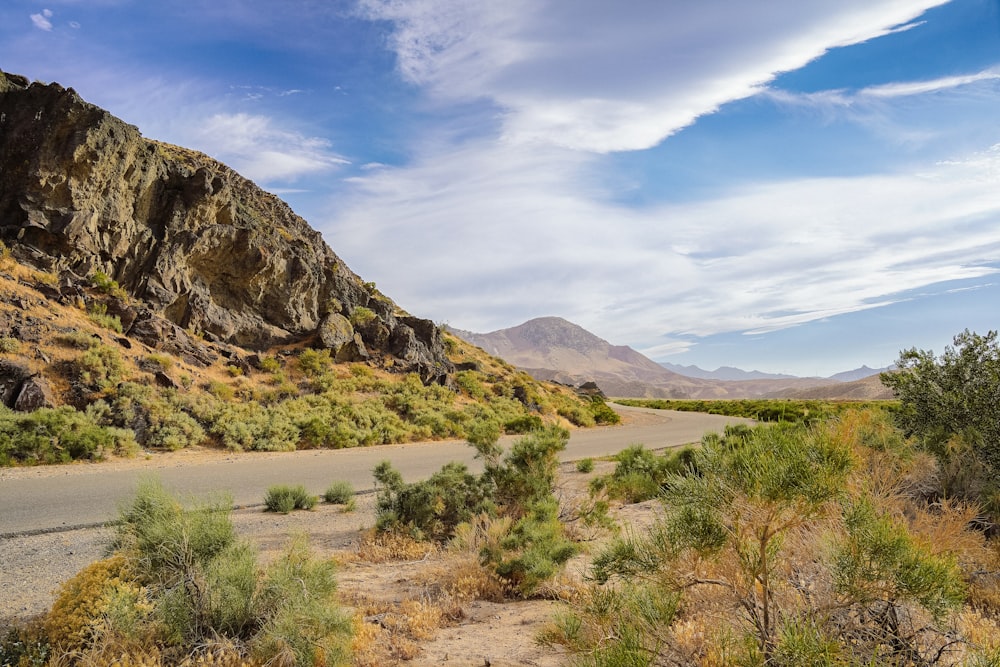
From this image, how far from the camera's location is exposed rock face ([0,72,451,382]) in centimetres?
2467

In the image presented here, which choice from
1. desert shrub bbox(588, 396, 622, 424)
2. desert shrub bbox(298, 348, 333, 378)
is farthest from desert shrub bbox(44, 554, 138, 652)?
desert shrub bbox(588, 396, 622, 424)

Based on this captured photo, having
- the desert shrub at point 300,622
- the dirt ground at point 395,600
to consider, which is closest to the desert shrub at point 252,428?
the dirt ground at point 395,600

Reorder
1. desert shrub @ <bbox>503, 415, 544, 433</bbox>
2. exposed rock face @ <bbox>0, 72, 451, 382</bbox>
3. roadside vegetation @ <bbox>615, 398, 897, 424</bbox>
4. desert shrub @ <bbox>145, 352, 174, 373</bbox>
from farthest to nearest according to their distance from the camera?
desert shrub @ <bbox>503, 415, 544, 433</bbox> < exposed rock face @ <bbox>0, 72, 451, 382</bbox> < desert shrub @ <bbox>145, 352, 174, 373</bbox> < roadside vegetation @ <bbox>615, 398, 897, 424</bbox>

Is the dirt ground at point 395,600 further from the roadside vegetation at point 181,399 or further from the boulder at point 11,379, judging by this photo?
the boulder at point 11,379

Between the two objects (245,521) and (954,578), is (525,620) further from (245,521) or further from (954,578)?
(245,521)

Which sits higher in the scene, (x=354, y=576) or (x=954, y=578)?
(x=954, y=578)

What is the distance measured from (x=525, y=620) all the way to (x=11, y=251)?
92.5 feet

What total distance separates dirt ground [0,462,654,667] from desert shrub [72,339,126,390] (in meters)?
12.9

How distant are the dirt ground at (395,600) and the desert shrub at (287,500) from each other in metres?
1.06

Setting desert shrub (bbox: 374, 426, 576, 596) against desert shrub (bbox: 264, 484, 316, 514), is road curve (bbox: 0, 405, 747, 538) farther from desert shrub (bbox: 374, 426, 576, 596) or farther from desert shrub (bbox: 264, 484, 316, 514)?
desert shrub (bbox: 374, 426, 576, 596)

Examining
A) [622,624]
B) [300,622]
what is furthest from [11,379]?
[622,624]

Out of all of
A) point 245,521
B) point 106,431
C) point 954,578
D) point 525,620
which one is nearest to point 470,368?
point 106,431

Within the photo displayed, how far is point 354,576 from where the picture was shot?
6.52 m

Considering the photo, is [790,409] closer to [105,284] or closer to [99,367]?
[99,367]
